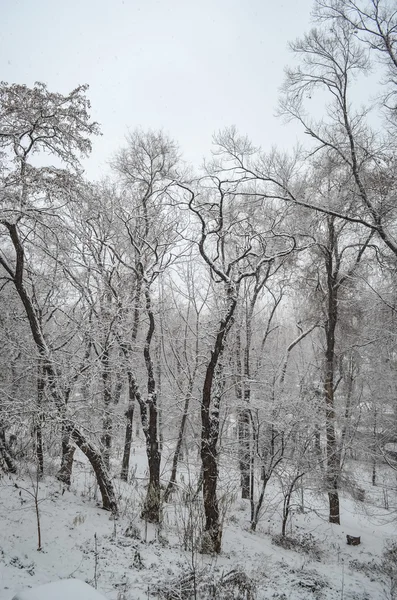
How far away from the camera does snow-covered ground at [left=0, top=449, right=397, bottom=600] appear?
5809 mm

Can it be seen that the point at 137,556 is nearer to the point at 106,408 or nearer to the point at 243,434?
the point at 106,408

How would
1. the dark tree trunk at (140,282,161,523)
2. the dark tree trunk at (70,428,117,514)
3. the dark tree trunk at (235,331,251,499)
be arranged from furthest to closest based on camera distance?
the dark tree trunk at (235,331,251,499), the dark tree trunk at (140,282,161,523), the dark tree trunk at (70,428,117,514)

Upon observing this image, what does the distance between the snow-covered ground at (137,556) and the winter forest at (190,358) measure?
0.17 feet

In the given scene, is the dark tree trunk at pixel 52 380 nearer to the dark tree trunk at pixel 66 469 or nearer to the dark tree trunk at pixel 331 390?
the dark tree trunk at pixel 66 469

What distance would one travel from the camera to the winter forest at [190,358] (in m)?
6.81

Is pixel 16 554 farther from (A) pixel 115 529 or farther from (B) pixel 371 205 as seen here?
(B) pixel 371 205

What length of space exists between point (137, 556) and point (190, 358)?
23.4 feet

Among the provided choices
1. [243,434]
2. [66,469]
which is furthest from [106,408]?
[243,434]

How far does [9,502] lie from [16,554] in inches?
69.1

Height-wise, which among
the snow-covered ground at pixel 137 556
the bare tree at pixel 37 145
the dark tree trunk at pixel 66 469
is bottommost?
the snow-covered ground at pixel 137 556

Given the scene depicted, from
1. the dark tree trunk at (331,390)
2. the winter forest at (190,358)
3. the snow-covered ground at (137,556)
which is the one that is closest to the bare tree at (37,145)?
the winter forest at (190,358)

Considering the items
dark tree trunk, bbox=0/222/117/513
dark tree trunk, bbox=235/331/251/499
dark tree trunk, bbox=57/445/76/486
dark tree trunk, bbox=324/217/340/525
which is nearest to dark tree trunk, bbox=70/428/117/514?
dark tree trunk, bbox=0/222/117/513

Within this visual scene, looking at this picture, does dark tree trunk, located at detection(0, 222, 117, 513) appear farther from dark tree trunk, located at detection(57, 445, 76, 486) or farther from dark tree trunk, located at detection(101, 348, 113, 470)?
dark tree trunk, located at detection(57, 445, 76, 486)

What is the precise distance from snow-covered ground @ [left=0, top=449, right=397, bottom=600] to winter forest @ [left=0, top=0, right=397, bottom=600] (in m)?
0.05
